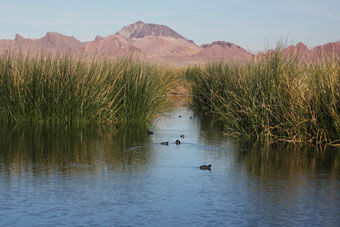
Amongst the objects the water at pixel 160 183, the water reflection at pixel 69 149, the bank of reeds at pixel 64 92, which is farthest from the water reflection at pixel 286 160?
the bank of reeds at pixel 64 92

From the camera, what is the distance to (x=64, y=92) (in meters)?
11.2

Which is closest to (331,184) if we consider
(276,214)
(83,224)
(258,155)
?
(276,214)

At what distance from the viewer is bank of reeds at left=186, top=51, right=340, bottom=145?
8758mm

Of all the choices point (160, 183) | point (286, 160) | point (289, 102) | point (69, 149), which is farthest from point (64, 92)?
point (160, 183)

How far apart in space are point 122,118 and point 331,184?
7.20 metres

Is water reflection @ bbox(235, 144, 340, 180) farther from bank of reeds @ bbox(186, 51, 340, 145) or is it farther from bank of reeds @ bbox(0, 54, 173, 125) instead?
bank of reeds @ bbox(0, 54, 173, 125)

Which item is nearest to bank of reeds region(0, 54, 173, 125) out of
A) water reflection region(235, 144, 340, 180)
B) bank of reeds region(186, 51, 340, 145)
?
bank of reeds region(186, 51, 340, 145)

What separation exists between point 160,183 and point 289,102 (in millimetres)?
4118

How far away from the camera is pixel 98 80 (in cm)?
1206

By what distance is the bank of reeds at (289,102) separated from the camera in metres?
8.76

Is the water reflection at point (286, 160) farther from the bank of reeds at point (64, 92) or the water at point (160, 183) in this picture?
the bank of reeds at point (64, 92)

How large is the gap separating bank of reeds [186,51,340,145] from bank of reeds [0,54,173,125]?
3141mm

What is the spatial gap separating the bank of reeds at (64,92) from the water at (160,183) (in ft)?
5.80

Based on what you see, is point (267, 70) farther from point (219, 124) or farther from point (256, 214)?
point (256, 214)
